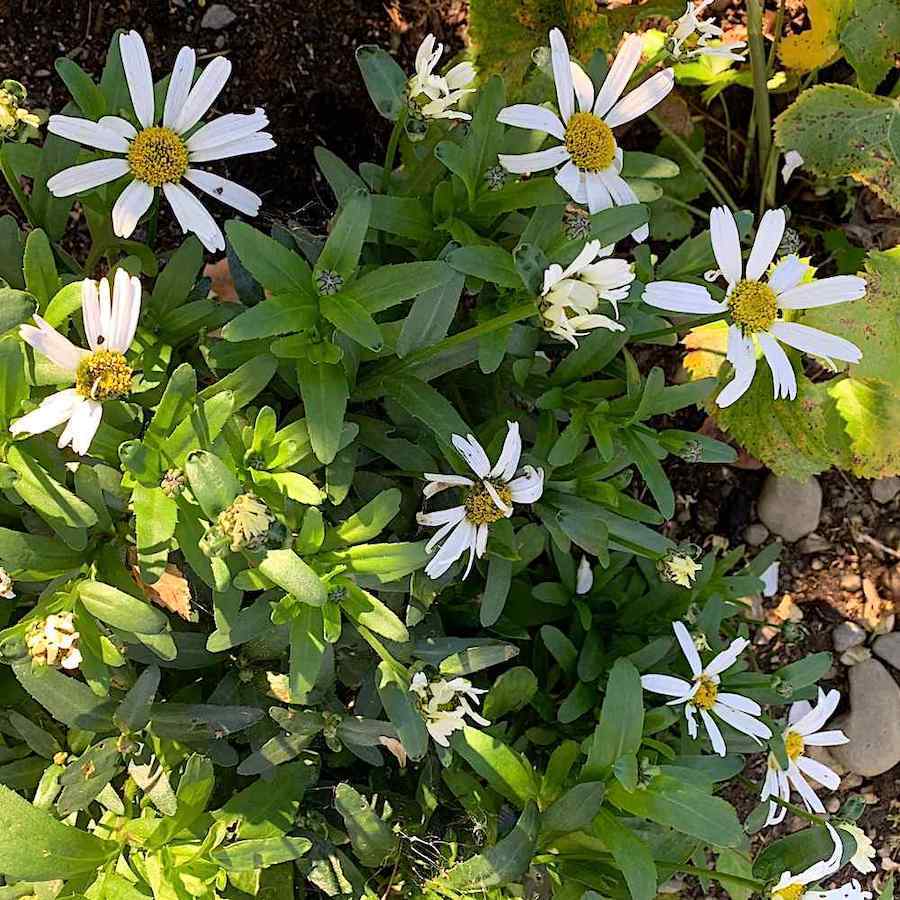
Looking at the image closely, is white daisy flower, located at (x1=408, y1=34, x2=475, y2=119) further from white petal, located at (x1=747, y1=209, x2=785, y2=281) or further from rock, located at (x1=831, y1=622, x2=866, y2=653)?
rock, located at (x1=831, y1=622, x2=866, y2=653)

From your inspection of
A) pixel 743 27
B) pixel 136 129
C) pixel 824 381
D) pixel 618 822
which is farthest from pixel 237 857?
pixel 743 27

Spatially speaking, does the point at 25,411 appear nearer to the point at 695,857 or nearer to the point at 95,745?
the point at 95,745

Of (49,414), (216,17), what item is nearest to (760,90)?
(216,17)

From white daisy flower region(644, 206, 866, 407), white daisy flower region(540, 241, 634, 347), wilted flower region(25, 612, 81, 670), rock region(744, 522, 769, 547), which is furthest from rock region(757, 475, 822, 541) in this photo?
wilted flower region(25, 612, 81, 670)

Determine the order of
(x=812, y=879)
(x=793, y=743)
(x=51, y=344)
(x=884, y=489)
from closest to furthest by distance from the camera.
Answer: (x=51, y=344), (x=812, y=879), (x=793, y=743), (x=884, y=489)

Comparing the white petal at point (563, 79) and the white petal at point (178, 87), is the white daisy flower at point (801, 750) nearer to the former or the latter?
the white petal at point (563, 79)

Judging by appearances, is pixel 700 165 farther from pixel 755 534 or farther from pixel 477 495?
pixel 477 495

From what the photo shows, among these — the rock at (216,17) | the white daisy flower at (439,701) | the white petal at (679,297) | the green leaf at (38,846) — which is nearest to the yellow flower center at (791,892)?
the white daisy flower at (439,701)
